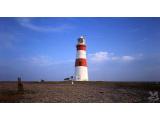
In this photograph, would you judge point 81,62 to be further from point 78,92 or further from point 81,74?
point 78,92

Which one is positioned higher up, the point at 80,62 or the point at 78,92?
the point at 80,62

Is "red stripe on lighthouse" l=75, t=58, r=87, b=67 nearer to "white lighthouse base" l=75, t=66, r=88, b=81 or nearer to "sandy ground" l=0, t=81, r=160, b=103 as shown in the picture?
"white lighthouse base" l=75, t=66, r=88, b=81

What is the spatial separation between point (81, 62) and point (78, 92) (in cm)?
39

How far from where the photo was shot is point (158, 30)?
515 cm

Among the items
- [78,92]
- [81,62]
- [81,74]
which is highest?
[81,62]

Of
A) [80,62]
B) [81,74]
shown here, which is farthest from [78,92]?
[80,62]

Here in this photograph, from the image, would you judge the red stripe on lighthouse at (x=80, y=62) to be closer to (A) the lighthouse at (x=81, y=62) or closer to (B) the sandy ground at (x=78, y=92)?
(A) the lighthouse at (x=81, y=62)

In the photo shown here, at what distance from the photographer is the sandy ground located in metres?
5.14

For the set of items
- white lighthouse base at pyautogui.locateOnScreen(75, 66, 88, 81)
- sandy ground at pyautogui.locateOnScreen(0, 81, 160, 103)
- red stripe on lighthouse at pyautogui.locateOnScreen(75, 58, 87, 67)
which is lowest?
sandy ground at pyautogui.locateOnScreen(0, 81, 160, 103)

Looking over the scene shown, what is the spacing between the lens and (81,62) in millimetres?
5234

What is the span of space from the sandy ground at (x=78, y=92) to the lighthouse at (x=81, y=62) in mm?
97

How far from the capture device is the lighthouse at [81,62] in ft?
17.1

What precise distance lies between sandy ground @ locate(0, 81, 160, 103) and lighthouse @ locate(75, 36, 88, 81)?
10 cm

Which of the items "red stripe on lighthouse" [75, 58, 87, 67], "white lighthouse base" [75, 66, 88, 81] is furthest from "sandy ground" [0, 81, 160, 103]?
"red stripe on lighthouse" [75, 58, 87, 67]
